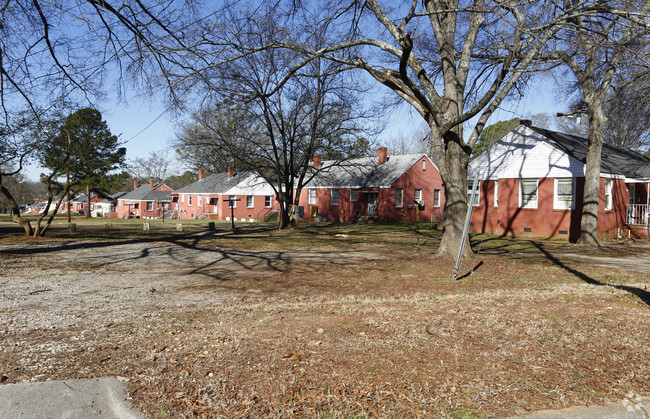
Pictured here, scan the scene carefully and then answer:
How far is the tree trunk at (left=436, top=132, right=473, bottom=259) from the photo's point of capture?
1136 cm

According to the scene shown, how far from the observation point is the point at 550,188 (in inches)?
799

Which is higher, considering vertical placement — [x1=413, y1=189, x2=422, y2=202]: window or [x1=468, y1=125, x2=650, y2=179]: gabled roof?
[x1=468, y1=125, x2=650, y2=179]: gabled roof

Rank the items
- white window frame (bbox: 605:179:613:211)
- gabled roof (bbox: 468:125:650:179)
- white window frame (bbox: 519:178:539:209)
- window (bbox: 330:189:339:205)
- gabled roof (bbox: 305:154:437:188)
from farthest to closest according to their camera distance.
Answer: window (bbox: 330:189:339:205) → gabled roof (bbox: 305:154:437:188) → white window frame (bbox: 519:178:539:209) → gabled roof (bbox: 468:125:650:179) → white window frame (bbox: 605:179:613:211)

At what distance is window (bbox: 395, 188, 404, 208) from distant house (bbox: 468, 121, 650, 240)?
12.4 m

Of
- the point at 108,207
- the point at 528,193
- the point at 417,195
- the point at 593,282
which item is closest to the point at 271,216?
the point at 417,195

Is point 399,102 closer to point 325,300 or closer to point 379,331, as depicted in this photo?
point 325,300

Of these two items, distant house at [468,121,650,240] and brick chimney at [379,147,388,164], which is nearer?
distant house at [468,121,650,240]

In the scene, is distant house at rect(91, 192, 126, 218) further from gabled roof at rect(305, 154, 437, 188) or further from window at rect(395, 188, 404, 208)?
window at rect(395, 188, 404, 208)

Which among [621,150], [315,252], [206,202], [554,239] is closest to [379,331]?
[315,252]

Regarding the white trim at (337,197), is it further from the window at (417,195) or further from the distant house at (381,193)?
the window at (417,195)

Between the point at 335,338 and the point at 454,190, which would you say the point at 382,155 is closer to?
the point at 454,190

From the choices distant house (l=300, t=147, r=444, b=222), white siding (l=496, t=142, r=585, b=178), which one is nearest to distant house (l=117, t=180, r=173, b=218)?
distant house (l=300, t=147, r=444, b=222)

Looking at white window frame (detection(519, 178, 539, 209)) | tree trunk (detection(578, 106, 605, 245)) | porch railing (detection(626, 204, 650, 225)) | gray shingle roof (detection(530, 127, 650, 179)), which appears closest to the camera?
tree trunk (detection(578, 106, 605, 245))

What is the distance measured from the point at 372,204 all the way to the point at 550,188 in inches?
678
